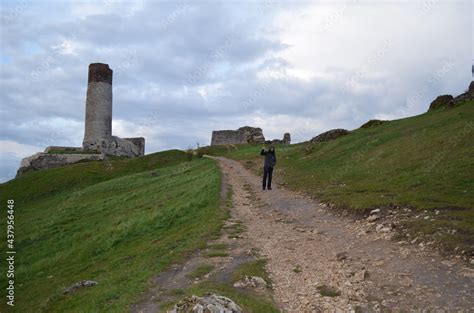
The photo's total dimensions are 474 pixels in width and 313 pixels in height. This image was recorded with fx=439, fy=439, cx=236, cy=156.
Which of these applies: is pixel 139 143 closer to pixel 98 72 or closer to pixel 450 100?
pixel 98 72

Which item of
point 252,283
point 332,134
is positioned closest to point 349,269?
point 252,283

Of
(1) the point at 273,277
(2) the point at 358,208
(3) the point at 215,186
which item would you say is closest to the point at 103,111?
(3) the point at 215,186

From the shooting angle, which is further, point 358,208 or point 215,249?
point 358,208

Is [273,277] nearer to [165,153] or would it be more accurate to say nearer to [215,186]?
[215,186]

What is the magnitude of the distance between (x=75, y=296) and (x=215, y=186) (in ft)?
45.2

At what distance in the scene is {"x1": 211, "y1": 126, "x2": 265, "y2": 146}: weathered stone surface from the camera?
74.6 meters

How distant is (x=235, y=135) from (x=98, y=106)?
24.9 m

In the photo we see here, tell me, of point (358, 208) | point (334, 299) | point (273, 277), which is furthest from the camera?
point (358, 208)

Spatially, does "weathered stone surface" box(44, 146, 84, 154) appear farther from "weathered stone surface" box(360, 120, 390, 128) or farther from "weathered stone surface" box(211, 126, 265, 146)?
"weathered stone surface" box(360, 120, 390, 128)

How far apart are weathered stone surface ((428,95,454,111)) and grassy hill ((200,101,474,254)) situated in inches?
228

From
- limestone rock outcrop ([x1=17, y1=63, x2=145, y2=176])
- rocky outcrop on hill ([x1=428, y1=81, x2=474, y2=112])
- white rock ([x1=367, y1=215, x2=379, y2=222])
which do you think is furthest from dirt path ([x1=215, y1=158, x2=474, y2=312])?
limestone rock outcrop ([x1=17, y1=63, x2=145, y2=176])

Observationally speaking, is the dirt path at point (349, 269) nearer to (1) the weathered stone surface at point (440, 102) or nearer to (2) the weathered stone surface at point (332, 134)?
(1) the weathered stone surface at point (440, 102)

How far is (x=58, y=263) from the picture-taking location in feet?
68.0

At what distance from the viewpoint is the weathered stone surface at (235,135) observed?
74644 millimetres
